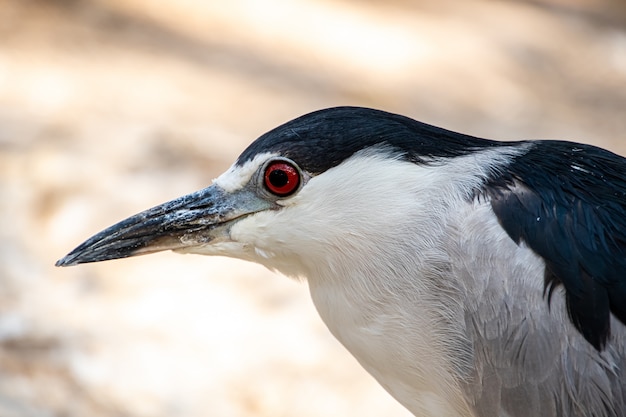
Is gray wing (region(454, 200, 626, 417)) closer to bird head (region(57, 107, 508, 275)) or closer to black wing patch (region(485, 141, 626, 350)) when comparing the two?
black wing patch (region(485, 141, 626, 350))

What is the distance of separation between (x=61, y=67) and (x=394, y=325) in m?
4.08

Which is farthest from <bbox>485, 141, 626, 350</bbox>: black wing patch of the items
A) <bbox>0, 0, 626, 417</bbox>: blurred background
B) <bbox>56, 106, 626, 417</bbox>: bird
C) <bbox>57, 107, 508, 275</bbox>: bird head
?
<bbox>0, 0, 626, 417</bbox>: blurred background

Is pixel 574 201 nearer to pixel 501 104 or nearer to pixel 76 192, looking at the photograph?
pixel 76 192

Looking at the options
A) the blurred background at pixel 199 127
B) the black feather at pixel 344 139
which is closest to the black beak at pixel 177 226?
the black feather at pixel 344 139

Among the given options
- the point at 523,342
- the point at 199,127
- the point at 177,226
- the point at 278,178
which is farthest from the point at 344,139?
the point at 199,127

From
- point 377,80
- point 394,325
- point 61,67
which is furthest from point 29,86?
point 394,325

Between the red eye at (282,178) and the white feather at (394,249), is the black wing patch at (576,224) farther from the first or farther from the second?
the red eye at (282,178)

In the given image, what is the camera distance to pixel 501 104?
637 centimetres

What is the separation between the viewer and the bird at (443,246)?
2.43 m

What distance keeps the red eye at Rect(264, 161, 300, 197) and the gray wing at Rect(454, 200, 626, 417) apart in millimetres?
498

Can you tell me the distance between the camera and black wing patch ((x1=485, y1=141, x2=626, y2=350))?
2.40 metres

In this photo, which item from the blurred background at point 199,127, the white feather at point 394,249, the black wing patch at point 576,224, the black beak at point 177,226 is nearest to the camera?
the black wing patch at point 576,224

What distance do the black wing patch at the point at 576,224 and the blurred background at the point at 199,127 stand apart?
66.1 inches

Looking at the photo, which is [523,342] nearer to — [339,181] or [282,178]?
[339,181]
